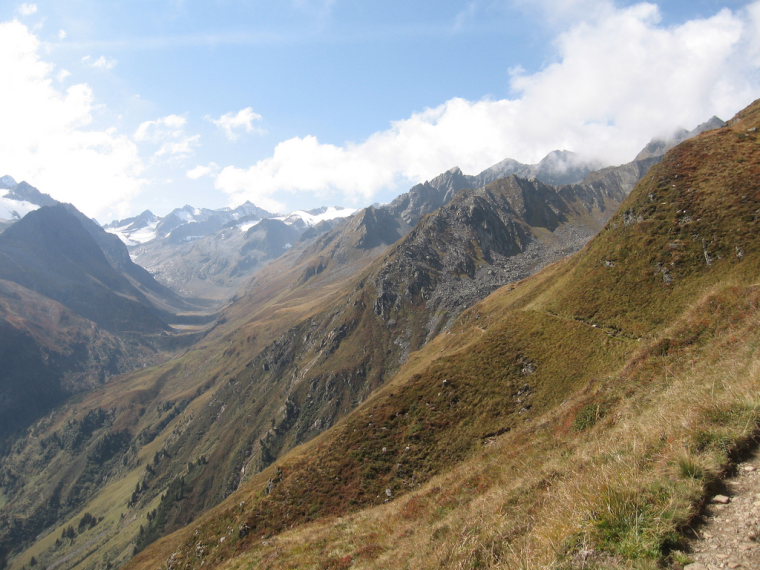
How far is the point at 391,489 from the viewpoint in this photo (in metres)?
40.5

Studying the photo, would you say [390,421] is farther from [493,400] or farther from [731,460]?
[731,460]

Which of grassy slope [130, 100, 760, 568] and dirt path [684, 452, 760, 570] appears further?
grassy slope [130, 100, 760, 568]

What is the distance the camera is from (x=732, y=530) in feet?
22.7

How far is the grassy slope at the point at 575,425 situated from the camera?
8.95 m

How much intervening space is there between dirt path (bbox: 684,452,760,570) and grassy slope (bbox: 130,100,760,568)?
0.32m

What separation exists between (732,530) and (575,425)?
18798mm

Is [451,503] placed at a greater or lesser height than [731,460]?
lesser

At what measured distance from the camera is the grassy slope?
352 inches

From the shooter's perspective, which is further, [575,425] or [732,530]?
[575,425]

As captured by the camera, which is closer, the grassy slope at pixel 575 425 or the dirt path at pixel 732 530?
the dirt path at pixel 732 530

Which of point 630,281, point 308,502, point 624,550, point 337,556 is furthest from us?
point 630,281

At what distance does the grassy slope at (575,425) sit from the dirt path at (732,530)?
325 millimetres

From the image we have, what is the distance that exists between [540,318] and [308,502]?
1667 inches

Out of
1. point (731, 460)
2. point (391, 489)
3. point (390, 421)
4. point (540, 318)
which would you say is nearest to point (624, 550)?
point (731, 460)
